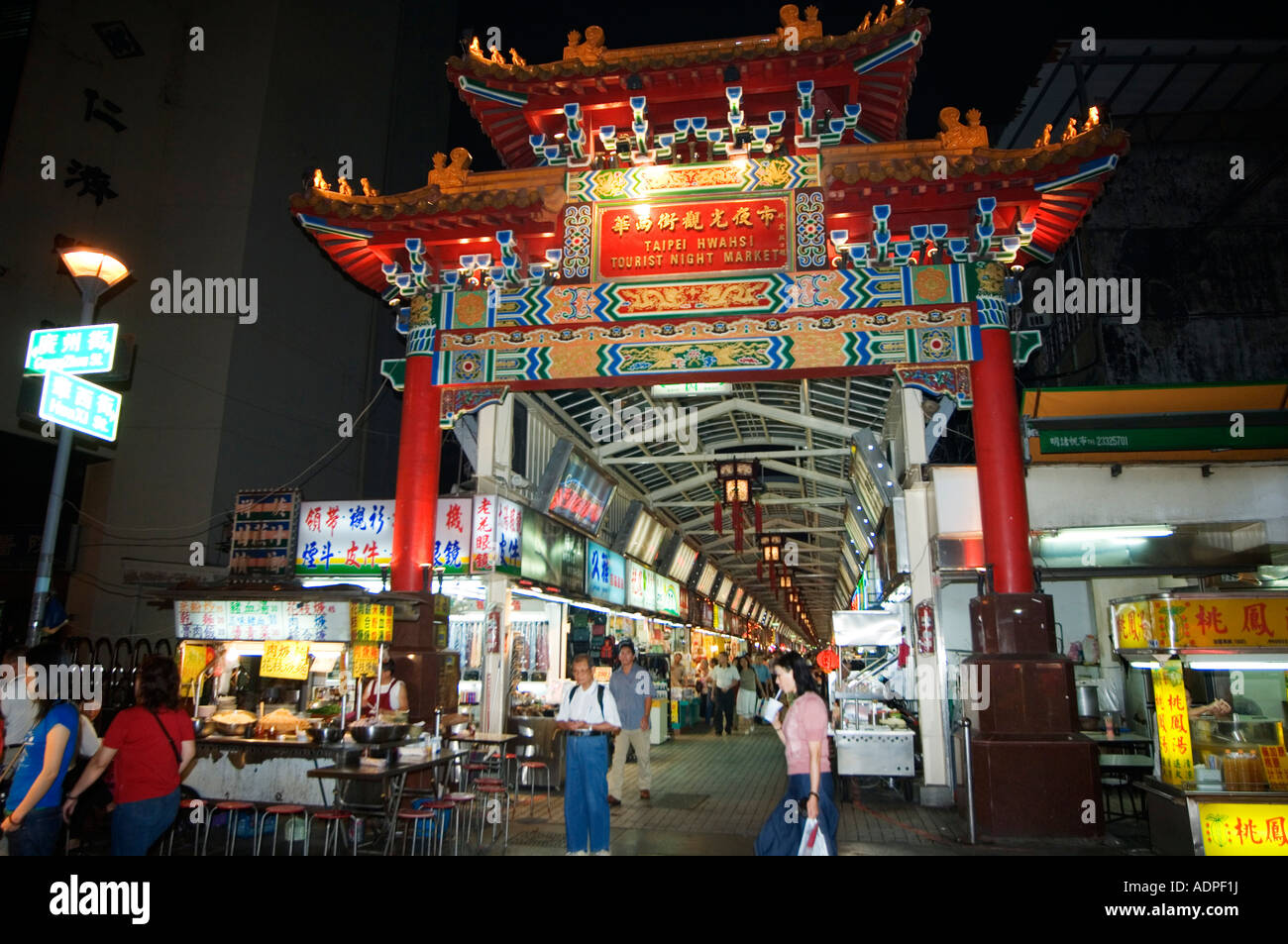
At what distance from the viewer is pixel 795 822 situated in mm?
5473

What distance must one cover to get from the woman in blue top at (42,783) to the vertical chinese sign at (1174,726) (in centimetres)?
794

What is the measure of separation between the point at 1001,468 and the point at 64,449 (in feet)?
31.9

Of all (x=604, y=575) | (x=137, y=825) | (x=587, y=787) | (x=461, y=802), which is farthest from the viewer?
(x=604, y=575)

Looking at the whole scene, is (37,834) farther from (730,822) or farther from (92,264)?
(730,822)

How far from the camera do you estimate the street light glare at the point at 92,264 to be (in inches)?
311

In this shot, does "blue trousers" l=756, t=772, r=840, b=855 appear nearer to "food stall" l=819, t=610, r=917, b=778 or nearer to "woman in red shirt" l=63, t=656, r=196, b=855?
"woman in red shirt" l=63, t=656, r=196, b=855

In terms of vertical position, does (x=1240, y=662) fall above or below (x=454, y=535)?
below

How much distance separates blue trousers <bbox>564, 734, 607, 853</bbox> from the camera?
7004mm

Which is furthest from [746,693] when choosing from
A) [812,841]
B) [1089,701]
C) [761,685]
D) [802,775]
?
[812,841]

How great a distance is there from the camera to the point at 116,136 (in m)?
16.4

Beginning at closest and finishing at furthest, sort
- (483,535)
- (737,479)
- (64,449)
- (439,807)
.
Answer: (439,807), (64,449), (483,535), (737,479)

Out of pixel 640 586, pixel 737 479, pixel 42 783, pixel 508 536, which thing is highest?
pixel 737 479

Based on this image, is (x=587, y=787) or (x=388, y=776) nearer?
(x=388, y=776)
